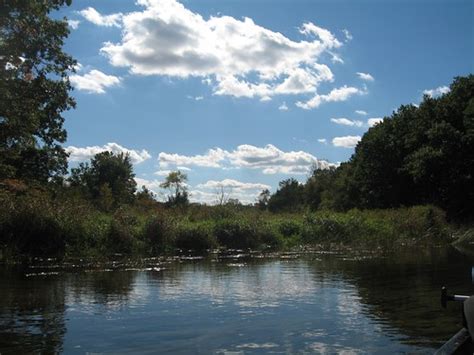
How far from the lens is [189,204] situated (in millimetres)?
40594

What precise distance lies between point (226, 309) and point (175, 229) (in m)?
16.8

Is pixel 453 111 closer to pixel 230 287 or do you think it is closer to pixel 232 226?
pixel 232 226

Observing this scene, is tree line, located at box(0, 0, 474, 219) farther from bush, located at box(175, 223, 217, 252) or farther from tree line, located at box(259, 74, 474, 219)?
bush, located at box(175, 223, 217, 252)

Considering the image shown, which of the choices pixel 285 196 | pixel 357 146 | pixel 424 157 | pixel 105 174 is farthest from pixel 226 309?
pixel 285 196

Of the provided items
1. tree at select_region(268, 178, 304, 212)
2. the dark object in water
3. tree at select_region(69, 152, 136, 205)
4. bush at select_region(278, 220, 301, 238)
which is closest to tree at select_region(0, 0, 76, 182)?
bush at select_region(278, 220, 301, 238)

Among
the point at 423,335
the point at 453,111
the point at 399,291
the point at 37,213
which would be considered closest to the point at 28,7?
the point at 37,213

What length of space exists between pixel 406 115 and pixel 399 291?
54.0 metres

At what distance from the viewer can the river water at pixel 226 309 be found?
8.90m

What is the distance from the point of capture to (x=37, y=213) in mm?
23625

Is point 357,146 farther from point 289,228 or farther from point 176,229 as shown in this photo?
point 176,229

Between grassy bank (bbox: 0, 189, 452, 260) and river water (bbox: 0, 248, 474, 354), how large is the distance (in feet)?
11.4

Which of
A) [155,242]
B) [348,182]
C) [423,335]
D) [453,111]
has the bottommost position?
[423,335]

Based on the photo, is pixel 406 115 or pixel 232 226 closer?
pixel 232 226

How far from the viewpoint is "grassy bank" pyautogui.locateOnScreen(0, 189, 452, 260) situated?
926 inches
